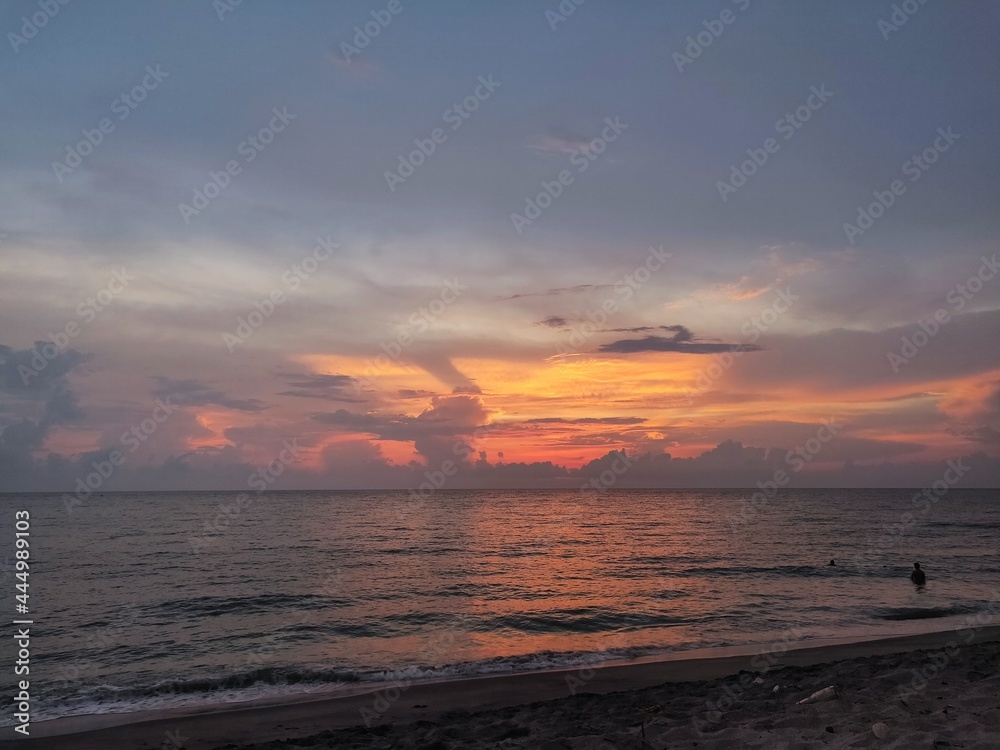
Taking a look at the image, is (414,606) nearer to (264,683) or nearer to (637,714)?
(264,683)

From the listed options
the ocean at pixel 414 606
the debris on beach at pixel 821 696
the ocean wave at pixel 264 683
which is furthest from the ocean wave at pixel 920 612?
the debris on beach at pixel 821 696

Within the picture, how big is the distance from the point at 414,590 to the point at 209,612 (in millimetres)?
9612

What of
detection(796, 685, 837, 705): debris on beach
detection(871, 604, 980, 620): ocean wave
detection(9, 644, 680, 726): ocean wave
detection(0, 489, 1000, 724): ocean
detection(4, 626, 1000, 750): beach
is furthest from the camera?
detection(871, 604, 980, 620): ocean wave

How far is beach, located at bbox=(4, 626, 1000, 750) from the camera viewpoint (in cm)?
876

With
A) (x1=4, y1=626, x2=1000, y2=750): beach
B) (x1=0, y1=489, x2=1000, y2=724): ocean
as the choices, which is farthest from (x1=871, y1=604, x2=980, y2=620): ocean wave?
(x1=4, y1=626, x2=1000, y2=750): beach

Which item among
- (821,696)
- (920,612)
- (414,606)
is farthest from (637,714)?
(920,612)

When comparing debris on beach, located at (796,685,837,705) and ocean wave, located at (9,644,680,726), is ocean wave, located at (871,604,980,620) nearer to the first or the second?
ocean wave, located at (9,644,680,726)

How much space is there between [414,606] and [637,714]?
57.9 feet

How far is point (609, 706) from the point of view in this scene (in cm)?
1176

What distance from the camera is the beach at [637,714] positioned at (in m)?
8.76

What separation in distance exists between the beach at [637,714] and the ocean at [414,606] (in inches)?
74.4

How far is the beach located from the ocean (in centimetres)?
189

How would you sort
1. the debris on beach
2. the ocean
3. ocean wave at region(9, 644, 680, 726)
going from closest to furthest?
the debris on beach → ocean wave at region(9, 644, 680, 726) → the ocean

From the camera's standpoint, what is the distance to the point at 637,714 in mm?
10797
